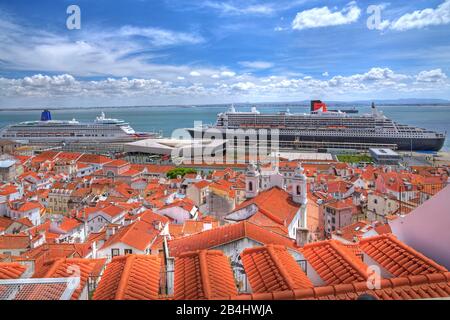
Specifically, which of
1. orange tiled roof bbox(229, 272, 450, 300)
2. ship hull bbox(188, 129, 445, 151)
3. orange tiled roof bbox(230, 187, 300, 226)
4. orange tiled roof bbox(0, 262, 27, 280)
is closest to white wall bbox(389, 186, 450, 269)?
orange tiled roof bbox(229, 272, 450, 300)

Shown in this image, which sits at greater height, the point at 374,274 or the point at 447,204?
the point at 447,204

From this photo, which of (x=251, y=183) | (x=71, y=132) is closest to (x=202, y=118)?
(x=71, y=132)

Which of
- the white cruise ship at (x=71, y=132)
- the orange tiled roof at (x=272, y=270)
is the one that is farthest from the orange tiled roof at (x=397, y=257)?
the white cruise ship at (x=71, y=132)

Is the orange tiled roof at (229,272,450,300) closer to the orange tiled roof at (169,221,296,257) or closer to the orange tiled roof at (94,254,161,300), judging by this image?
the orange tiled roof at (94,254,161,300)

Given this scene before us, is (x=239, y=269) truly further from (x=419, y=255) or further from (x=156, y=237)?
(x=156, y=237)
